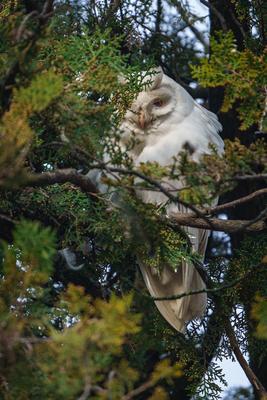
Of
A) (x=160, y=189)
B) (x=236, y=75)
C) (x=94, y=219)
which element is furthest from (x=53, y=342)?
(x=94, y=219)

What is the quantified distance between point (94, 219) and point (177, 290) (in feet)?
3.70

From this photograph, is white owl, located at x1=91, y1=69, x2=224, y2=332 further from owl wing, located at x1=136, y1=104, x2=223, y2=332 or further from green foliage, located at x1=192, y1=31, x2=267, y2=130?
green foliage, located at x1=192, y1=31, x2=267, y2=130

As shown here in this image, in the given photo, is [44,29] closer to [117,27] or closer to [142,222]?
[142,222]

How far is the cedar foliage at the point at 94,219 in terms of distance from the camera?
2.08m

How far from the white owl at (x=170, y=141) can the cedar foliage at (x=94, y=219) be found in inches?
4.1

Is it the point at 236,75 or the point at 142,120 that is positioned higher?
the point at 142,120

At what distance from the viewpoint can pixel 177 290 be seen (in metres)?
4.22

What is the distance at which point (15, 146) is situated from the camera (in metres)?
2.15

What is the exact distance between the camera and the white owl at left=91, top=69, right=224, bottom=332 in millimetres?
4023

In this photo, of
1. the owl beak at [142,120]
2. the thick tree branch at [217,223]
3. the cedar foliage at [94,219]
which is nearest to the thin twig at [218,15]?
the cedar foliage at [94,219]

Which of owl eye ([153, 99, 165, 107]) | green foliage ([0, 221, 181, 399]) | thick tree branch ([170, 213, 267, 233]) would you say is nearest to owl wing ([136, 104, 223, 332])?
owl eye ([153, 99, 165, 107])

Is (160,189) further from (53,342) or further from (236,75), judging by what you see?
(53,342)

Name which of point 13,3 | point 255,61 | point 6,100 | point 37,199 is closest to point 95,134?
point 6,100

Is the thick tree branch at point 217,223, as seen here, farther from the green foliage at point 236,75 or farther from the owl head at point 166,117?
the owl head at point 166,117
